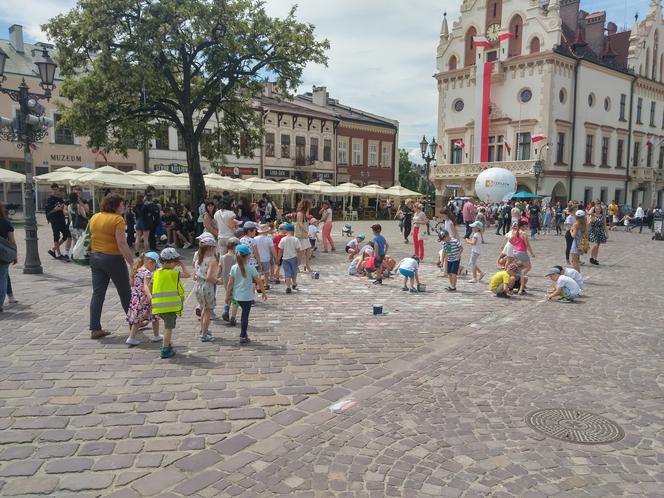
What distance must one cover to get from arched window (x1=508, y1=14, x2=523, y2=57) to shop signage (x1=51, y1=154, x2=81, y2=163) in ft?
105

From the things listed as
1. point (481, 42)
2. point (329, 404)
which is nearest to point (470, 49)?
point (481, 42)

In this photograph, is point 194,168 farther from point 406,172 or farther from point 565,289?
point 406,172

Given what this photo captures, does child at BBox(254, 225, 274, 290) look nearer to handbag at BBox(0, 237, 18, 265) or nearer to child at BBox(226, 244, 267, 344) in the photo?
child at BBox(226, 244, 267, 344)

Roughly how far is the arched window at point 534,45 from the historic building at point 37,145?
97.8 feet

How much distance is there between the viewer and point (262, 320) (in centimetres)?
820

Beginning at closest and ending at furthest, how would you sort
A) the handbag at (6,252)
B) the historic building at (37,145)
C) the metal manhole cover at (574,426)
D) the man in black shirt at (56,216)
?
1. the metal manhole cover at (574,426)
2. the handbag at (6,252)
3. the man in black shirt at (56,216)
4. the historic building at (37,145)

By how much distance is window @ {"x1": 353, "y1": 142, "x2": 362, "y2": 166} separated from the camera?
5159 centimetres

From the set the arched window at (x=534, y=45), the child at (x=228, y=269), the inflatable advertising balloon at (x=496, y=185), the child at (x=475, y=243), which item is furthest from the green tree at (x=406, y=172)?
the child at (x=228, y=269)

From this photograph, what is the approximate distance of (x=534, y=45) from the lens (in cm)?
3778

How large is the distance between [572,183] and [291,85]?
92.3 feet

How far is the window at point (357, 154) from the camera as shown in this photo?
169ft

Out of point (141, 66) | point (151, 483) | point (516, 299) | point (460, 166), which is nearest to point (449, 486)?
point (151, 483)

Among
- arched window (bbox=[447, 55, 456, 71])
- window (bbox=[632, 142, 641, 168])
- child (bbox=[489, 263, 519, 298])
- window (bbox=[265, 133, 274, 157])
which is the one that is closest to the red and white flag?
arched window (bbox=[447, 55, 456, 71])

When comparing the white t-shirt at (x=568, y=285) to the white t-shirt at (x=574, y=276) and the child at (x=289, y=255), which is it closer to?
the white t-shirt at (x=574, y=276)
